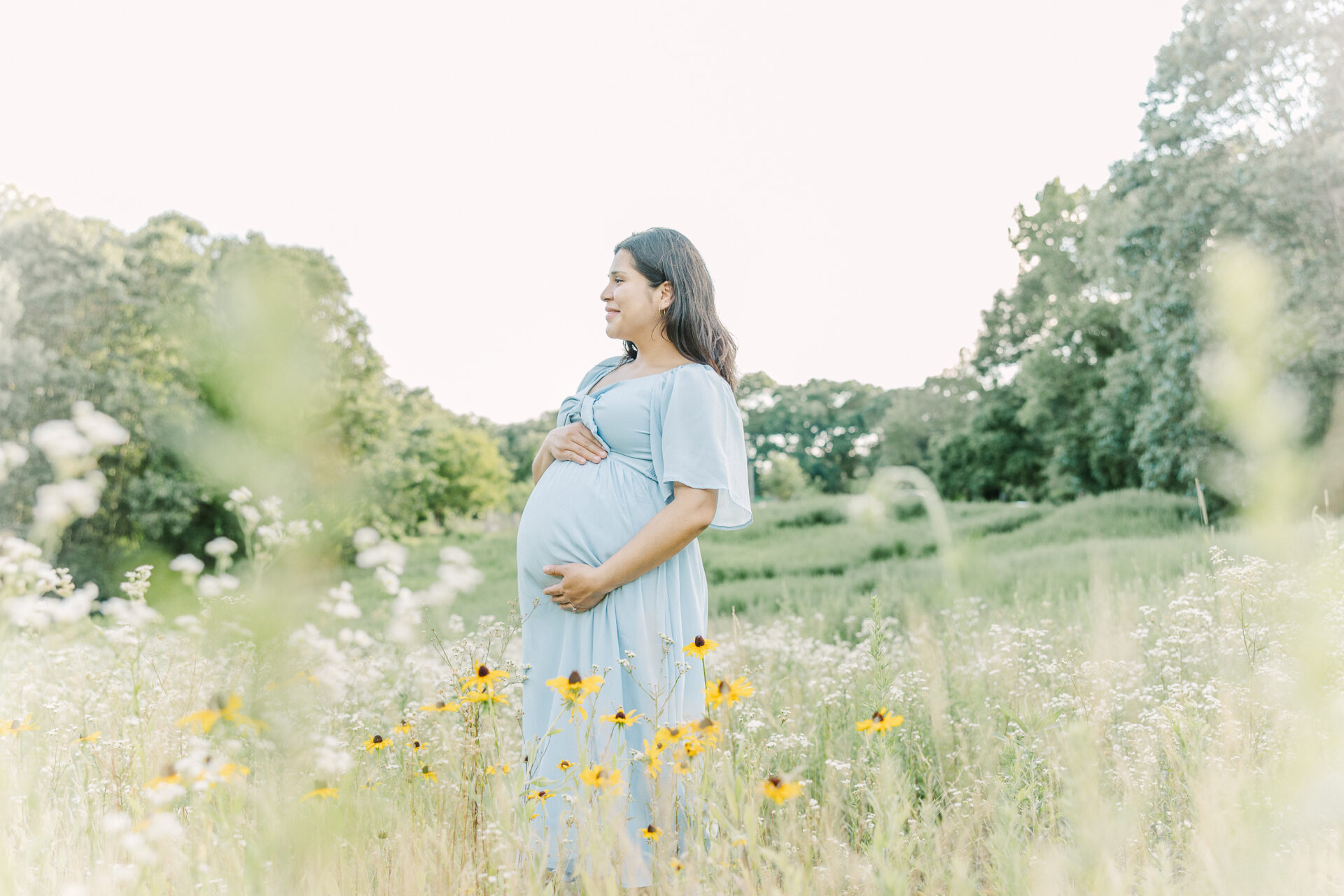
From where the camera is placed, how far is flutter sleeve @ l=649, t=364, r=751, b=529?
2.45 meters

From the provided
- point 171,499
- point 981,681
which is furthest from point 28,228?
point 981,681

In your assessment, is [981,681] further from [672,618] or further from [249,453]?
[249,453]

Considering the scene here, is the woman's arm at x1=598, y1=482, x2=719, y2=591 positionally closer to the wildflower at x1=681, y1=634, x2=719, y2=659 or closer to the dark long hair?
the wildflower at x1=681, y1=634, x2=719, y2=659

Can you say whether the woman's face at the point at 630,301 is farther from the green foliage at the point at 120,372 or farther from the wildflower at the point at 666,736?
the green foliage at the point at 120,372

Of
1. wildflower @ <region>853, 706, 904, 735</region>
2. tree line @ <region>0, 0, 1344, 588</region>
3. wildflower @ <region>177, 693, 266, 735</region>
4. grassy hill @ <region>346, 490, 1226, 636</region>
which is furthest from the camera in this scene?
tree line @ <region>0, 0, 1344, 588</region>

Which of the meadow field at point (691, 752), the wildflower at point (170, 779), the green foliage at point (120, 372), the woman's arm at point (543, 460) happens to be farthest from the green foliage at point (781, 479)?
the wildflower at point (170, 779)

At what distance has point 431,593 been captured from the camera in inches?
85.0

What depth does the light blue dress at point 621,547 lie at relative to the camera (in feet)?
7.88

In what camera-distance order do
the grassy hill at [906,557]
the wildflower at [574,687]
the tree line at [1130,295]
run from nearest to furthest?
1. the wildflower at [574,687]
2. the grassy hill at [906,557]
3. the tree line at [1130,295]

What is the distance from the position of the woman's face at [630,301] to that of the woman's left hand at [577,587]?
775mm

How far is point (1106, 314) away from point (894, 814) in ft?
108

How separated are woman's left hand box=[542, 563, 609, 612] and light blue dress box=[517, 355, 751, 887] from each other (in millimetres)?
55

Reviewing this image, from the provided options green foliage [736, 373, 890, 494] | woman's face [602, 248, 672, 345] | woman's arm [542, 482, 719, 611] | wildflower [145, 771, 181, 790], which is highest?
green foliage [736, 373, 890, 494]

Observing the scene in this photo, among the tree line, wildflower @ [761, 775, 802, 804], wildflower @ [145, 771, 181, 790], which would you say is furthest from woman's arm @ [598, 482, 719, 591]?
the tree line
